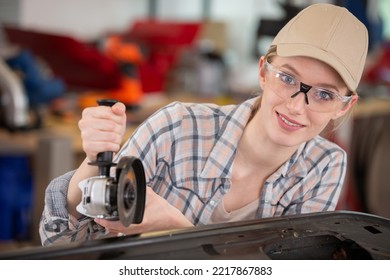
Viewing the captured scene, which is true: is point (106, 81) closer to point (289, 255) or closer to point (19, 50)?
point (19, 50)

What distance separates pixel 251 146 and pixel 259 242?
0.16m

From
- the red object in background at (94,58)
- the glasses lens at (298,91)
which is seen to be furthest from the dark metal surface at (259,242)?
the red object in background at (94,58)

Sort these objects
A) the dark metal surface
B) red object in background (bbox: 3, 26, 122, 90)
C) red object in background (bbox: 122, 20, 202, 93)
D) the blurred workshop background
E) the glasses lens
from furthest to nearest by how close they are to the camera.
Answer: red object in background (bbox: 122, 20, 202, 93)
red object in background (bbox: 3, 26, 122, 90)
the blurred workshop background
the glasses lens
the dark metal surface

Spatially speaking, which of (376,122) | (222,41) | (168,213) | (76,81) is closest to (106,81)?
(76,81)

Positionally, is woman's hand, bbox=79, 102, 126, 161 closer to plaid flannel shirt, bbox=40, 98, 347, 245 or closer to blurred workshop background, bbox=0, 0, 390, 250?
plaid flannel shirt, bbox=40, 98, 347, 245

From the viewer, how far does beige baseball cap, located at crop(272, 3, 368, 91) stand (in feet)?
2.72

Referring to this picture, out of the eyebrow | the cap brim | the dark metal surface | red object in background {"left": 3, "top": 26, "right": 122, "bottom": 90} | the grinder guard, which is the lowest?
the dark metal surface

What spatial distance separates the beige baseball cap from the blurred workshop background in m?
0.13

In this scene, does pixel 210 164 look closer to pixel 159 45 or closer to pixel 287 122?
pixel 287 122

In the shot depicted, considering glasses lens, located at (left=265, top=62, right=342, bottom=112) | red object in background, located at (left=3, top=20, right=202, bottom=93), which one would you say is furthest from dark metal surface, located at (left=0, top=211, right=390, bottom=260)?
red object in background, located at (left=3, top=20, right=202, bottom=93)

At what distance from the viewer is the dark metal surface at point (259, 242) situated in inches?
28.9

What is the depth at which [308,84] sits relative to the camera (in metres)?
0.83

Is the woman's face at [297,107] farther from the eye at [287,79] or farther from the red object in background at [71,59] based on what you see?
the red object in background at [71,59]

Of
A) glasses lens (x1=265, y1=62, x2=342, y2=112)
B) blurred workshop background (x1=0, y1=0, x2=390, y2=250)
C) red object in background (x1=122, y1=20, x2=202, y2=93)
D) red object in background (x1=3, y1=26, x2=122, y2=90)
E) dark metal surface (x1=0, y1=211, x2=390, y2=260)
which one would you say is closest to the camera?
dark metal surface (x1=0, y1=211, x2=390, y2=260)
